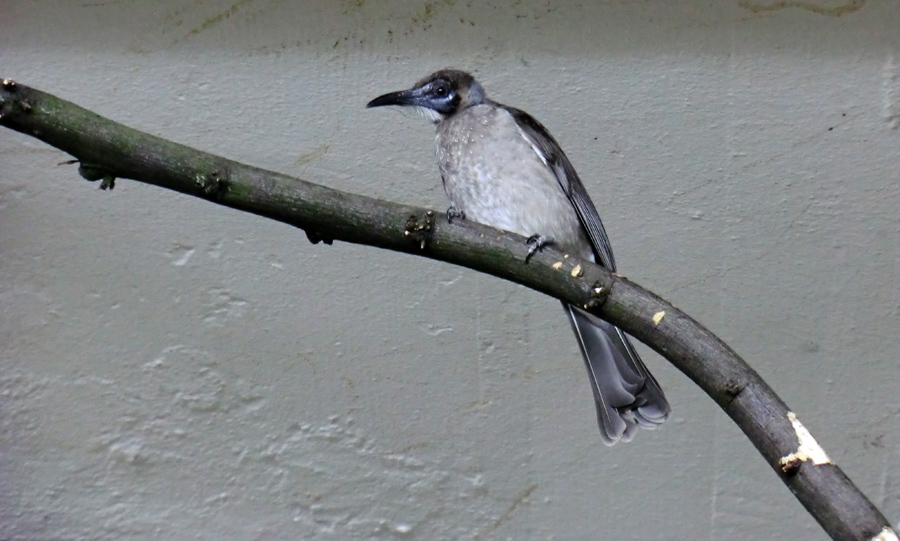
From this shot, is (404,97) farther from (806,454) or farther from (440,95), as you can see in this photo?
(806,454)

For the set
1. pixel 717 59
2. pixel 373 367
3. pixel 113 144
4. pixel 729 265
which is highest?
pixel 717 59

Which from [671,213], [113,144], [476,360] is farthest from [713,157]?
[113,144]

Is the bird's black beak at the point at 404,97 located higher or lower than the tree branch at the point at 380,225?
higher

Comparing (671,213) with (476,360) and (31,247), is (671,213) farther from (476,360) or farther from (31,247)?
(31,247)

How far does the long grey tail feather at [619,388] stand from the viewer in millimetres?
1633

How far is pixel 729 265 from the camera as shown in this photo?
2.26 metres

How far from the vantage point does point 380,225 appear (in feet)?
4.34

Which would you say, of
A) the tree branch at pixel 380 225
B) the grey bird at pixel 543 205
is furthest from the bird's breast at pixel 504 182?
the tree branch at pixel 380 225

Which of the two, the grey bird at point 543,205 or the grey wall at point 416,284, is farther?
the grey wall at point 416,284

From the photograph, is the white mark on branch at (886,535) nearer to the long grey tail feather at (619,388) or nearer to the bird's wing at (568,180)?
the long grey tail feather at (619,388)

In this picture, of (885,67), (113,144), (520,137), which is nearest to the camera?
(113,144)

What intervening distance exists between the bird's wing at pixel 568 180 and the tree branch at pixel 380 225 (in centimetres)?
48

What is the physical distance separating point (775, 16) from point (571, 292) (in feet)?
3.97

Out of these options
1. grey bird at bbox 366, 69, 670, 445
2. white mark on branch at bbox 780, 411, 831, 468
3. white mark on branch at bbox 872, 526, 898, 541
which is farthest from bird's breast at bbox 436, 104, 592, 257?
white mark on branch at bbox 872, 526, 898, 541
